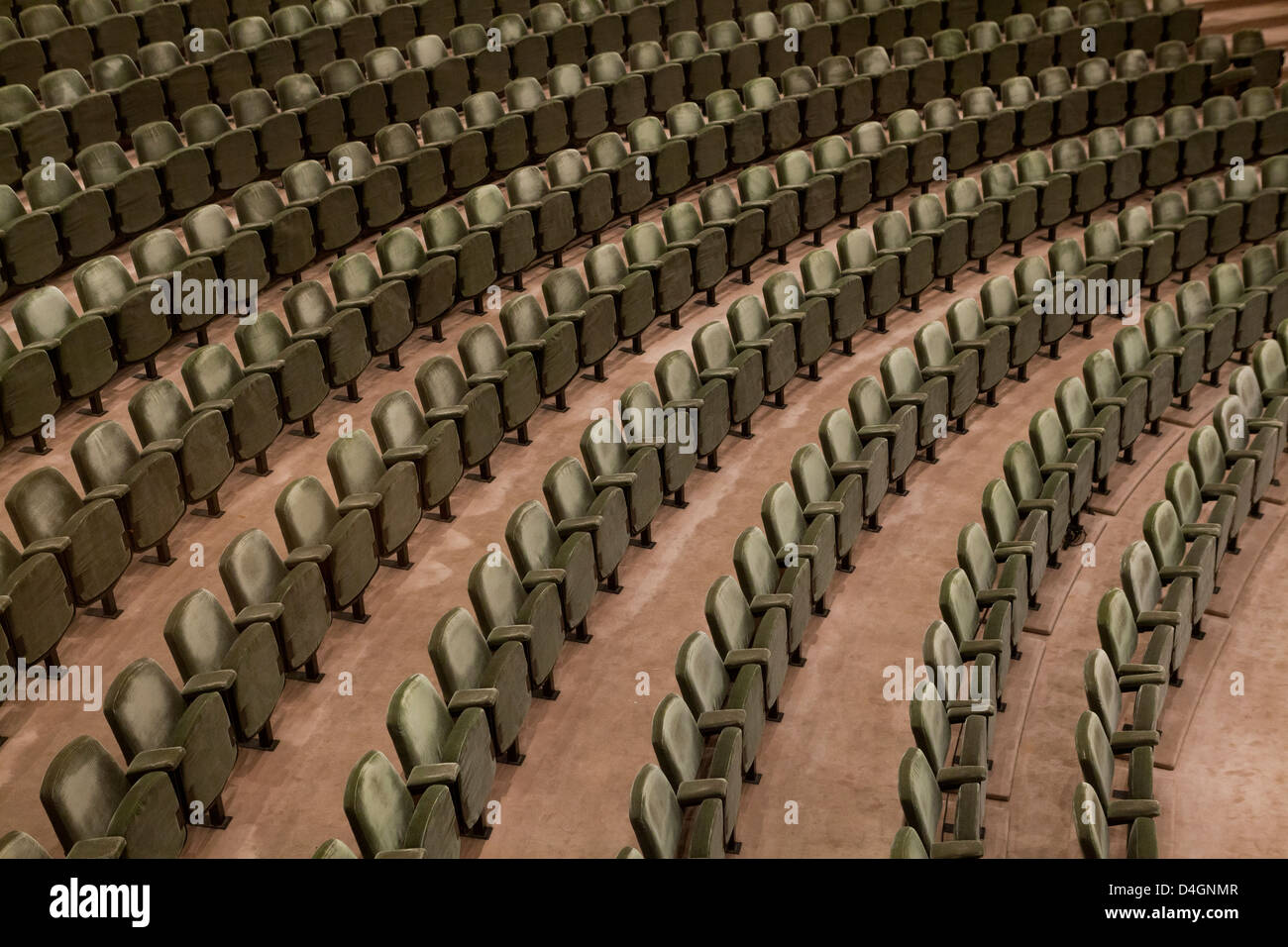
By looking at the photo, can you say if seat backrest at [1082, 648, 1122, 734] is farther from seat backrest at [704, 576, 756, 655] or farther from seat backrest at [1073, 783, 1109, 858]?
seat backrest at [704, 576, 756, 655]

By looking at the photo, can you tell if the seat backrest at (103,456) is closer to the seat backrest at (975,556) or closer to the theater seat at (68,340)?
the theater seat at (68,340)

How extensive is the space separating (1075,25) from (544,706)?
89.5 inches

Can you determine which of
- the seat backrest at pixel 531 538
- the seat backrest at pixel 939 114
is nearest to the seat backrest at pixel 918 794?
the seat backrest at pixel 531 538

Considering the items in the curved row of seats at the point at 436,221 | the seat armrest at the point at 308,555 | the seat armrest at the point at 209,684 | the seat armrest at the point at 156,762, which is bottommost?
the seat armrest at the point at 156,762

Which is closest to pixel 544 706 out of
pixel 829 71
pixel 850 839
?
pixel 850 839

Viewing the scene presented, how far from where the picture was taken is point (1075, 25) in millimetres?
3035

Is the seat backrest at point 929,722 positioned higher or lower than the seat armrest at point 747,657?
lower

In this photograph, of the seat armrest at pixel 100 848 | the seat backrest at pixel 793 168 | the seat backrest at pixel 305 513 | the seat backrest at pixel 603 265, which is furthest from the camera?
the seat backrest at pixel 793 168

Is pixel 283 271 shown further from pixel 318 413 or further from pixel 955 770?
pixel 955 770

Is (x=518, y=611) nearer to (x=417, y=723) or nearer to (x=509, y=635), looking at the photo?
(x=509, y=635)

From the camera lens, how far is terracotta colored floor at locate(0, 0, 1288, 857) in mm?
1264

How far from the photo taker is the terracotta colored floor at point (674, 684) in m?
1.26

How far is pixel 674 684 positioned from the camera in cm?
143

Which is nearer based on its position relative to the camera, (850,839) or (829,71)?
(850,839)
